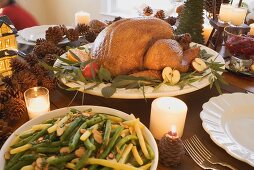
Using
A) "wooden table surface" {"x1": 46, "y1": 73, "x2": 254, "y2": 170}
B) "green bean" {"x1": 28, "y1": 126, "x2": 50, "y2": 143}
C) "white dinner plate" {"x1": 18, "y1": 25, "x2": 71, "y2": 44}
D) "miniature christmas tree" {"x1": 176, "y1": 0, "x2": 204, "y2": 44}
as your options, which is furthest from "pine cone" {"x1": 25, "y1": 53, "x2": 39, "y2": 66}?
"miniature christmas tree" {"x1": 176, "y1": 0, "x2": 204, "y2": 44}

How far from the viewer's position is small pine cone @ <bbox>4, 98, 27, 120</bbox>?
2.34ft

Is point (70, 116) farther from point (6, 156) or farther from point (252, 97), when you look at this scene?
point (252, 97)

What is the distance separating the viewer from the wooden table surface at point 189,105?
2.11 ft

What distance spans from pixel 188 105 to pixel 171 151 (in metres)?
0.29

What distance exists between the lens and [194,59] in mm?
938

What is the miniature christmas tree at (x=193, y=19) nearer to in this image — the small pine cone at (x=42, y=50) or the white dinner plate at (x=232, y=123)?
the white dinner plate at (x=232, y=123)

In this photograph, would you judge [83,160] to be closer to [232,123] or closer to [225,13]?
[232,123]

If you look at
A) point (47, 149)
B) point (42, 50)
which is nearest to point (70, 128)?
point (47, 149)

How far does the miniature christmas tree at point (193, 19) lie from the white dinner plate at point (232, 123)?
1.80 feet

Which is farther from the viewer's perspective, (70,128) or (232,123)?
(232,123)

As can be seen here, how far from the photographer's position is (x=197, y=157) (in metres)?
0.64

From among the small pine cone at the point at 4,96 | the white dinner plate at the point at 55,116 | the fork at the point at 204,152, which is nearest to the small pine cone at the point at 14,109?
the small pine cone at the point at 4,96

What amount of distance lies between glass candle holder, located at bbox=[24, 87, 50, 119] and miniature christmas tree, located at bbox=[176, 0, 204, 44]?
821 mm

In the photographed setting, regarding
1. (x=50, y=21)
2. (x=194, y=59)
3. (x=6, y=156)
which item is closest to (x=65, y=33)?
(x=194, y=59)
